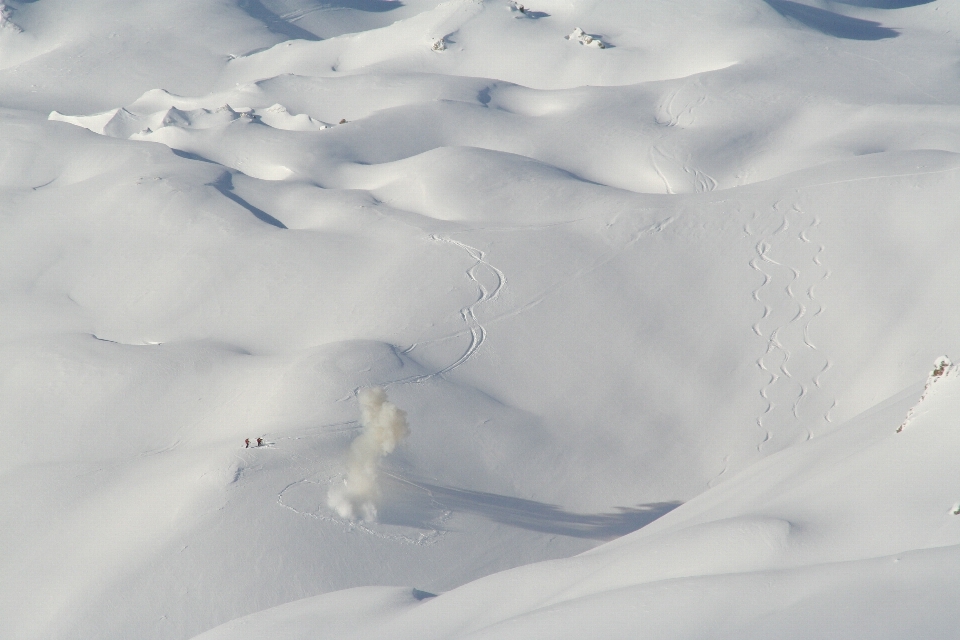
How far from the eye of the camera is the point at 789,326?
15.4 m

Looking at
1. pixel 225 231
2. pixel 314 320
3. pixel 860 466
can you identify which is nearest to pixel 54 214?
pixel 225 231

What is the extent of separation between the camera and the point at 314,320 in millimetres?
16094

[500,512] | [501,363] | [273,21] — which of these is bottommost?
[273,21]

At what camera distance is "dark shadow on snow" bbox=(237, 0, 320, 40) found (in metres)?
43.3

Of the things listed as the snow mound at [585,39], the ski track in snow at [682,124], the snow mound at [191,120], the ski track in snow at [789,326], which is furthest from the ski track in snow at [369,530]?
the snow mound at [585,39]

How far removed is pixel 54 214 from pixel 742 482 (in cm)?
1771

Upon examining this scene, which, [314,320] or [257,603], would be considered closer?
[257,603]

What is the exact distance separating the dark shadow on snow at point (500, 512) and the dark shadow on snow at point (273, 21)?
1427 inches

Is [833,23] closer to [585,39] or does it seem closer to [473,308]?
[585,39]

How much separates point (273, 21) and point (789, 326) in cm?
3707

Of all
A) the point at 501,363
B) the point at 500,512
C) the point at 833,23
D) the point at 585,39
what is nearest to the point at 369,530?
the point at 500,512

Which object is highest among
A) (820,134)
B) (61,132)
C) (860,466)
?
(860,466)

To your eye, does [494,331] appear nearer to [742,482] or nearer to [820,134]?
[742,482]

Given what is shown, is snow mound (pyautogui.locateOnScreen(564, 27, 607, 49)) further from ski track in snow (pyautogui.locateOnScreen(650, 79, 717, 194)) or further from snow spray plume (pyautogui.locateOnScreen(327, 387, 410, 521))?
snow spray plume (pyautogui.locateOnScreen(327, 387, 410, 521))
